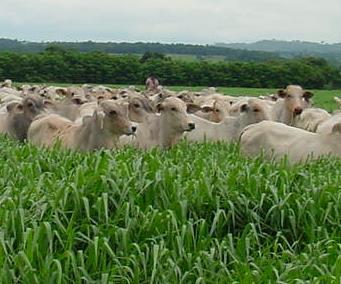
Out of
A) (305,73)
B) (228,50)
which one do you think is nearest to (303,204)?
(305,73)

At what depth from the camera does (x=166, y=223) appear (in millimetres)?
5250

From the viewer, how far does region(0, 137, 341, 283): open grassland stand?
467cm

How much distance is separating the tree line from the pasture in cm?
4252

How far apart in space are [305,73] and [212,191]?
136 feet

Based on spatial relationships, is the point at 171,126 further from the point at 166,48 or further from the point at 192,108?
the point at 166,48

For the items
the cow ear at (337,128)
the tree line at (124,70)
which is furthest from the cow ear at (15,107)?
the tree line at (124,70)

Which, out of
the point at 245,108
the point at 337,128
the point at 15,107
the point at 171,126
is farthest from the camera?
the point at 15,107

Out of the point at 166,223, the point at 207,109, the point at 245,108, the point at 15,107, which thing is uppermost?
the point at 166,223

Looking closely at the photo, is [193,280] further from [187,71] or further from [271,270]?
[187,71]

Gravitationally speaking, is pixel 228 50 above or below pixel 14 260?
below

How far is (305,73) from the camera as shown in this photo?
46.4 metres

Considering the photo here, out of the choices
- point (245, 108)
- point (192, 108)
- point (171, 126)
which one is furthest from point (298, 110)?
point (171, 126)

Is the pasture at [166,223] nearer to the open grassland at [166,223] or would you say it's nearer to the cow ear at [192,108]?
the open grassland at [166,223]

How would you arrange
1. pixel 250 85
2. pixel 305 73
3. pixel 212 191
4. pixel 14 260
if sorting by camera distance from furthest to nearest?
pixel 250 85, pixel 305 73, pixel 212 191, pixel 14 260
